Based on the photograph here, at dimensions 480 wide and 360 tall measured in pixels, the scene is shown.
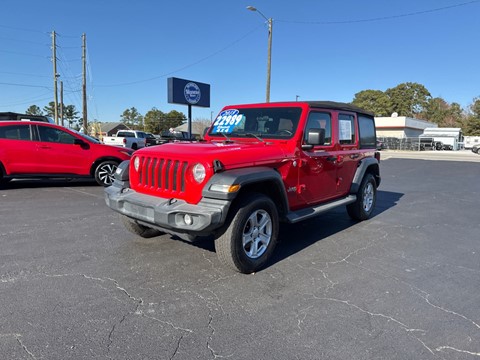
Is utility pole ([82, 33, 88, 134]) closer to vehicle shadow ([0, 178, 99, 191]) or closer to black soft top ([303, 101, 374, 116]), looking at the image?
vehicle shadow ([0, 178, 99, 191])

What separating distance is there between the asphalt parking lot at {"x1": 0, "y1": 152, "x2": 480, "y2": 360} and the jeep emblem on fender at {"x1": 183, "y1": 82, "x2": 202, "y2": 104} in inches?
546

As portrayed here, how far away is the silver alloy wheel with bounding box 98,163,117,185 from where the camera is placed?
29.1 ft

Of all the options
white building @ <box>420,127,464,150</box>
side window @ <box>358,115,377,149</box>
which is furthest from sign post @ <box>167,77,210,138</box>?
white building @ <box>420,127,464,150</box>

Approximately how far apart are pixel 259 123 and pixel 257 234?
1759 mm

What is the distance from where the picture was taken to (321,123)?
5016 millimetres

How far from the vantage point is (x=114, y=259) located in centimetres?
407

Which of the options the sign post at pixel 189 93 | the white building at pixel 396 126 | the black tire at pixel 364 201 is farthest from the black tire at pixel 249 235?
the white building at pixel 396 126

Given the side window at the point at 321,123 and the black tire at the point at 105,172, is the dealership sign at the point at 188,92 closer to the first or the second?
the black tire at the point at 105,172

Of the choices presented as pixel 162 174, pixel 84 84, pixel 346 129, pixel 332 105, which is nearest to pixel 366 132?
pixel 346 129

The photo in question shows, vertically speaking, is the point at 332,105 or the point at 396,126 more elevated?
the point at 396,126

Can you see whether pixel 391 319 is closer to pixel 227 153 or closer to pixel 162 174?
pixel 227 153

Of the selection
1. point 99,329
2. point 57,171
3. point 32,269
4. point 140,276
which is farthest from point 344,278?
point 57,171

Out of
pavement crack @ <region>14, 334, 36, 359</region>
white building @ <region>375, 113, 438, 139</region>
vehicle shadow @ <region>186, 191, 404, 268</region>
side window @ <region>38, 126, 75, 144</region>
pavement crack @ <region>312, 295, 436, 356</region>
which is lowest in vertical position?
pavement crack @ <region>312, 295, 436, 356</region>

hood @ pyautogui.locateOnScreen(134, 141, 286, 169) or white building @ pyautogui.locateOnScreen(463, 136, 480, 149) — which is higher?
white building @ pyautogui.locateOnScreen(463, 136, 480, 149)
